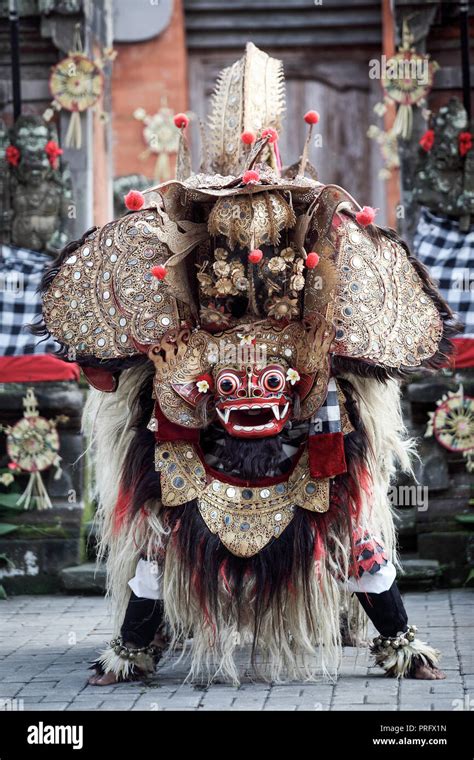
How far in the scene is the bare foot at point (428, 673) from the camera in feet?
15.2

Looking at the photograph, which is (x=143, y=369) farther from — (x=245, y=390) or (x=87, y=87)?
(x=87, y=87)

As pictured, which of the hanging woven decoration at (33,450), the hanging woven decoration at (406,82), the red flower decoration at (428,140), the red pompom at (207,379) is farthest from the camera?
the hanging woven decoration at (406,82)

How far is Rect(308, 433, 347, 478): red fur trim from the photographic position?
4.56m

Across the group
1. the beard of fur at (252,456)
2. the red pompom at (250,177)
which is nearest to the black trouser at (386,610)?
the beard of fur at (252,456)

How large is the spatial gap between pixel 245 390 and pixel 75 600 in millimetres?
2431

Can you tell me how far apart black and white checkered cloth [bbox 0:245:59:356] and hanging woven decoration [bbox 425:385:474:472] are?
197cm

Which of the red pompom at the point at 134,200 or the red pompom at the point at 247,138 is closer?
the red pompom at the point at 134,200

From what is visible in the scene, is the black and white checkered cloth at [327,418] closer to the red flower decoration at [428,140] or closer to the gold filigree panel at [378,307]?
the gold filigree panel at [378,307]

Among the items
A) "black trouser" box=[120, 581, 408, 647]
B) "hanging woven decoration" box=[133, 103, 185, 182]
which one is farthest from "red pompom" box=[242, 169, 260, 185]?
"hanging woven decoration" box=[133, 103, 185, 182]

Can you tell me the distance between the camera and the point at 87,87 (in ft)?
25.6


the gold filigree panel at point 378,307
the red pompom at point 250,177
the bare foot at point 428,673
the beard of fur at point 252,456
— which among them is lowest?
the bare foot at point 428,673

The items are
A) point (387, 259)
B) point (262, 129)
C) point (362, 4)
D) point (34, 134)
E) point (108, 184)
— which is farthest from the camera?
point (362, 4)

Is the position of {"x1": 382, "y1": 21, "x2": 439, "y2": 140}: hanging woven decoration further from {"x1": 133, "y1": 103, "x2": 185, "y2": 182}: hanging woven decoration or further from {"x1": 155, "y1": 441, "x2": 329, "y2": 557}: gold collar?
{"x1": 155, "y1": 441, "x2": 329, "y2": 557}: gold collar

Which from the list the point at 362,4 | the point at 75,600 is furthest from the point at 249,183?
the point at 362,4
